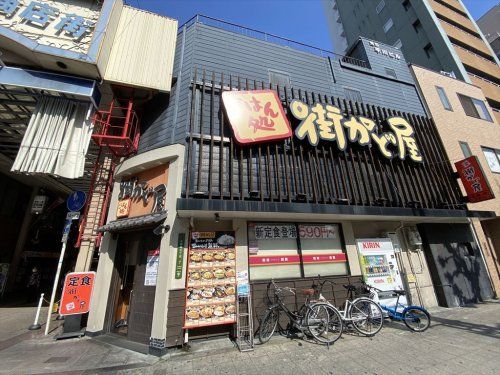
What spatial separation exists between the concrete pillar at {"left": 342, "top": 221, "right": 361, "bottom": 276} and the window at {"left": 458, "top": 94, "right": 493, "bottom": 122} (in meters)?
14.6

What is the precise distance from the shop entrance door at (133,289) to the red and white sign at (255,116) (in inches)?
190

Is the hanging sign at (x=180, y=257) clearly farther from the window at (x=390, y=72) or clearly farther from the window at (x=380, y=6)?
the window at (x=380, y=6)

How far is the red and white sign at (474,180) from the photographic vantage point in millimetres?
11117

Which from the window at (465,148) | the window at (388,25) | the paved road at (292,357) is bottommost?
the paved road at (292,357)

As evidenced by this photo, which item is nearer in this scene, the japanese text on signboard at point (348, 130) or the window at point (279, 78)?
the japanese text on signboard at point (348, 130)

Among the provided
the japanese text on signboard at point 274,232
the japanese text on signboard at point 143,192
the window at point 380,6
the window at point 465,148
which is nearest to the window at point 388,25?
the window at point 380,6

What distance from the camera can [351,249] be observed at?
30.8ft

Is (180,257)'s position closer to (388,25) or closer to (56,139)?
(56,139)

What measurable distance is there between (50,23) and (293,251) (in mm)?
12294

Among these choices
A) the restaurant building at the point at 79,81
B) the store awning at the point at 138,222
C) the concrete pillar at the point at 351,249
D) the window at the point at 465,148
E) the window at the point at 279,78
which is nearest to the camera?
the store awning at the point at 138,222

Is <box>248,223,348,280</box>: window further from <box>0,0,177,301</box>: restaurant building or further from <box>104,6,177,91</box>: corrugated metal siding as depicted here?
<box>104,6,177,91</box>: corrugated metal siding

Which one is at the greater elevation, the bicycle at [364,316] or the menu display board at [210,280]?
the menu display board at [210,280]

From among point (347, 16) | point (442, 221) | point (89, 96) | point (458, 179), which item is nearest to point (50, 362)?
point (89, 96)

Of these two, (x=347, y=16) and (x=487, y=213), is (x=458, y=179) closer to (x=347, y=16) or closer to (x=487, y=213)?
(x=487, y=213)
